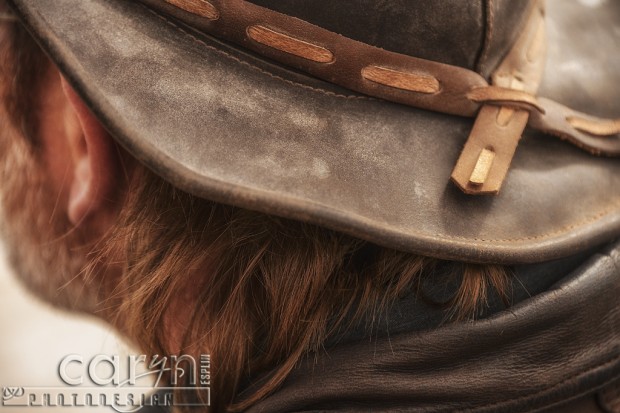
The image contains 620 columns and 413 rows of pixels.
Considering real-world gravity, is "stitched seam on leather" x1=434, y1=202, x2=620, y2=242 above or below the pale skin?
above

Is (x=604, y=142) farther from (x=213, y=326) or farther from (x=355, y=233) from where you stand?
(x=213, y=326)

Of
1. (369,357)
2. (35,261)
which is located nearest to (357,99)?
(369,357)

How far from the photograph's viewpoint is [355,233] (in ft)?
2.16

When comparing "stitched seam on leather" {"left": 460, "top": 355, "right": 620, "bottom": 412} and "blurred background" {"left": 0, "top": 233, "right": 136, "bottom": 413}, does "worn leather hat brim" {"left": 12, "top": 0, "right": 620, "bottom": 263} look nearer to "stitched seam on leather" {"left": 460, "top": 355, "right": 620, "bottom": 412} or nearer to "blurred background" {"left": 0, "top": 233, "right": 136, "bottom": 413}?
"stitched seam on leather" {"left": 460, "top": 355, "right": 620, "bottom": 412}

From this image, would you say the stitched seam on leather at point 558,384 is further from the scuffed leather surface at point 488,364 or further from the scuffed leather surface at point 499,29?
the scuffed leather surface at point 499,29

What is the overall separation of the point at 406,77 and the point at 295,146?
0.17 meters

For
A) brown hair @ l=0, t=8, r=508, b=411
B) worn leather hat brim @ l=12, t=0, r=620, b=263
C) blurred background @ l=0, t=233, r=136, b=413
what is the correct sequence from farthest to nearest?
blurred background @ l=0, t=233, r=136, b=413, brown hair @ l=0, t=8, r=508, b=411, worn leather hat brim @ l=12, t=0, r=620, b=263

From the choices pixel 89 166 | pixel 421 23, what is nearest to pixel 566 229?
pixel 421 23

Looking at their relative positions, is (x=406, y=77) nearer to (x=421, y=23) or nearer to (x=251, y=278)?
(x=421, y=23)

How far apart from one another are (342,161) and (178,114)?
0.19m

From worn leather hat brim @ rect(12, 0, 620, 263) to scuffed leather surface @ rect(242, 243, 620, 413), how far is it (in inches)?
3.2

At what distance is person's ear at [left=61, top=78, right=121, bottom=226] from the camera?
817 millimetres

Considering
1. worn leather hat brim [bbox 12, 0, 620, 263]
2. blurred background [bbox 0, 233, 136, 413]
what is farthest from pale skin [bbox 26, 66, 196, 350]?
blurred background [bbox 0, 233, 136, 413]

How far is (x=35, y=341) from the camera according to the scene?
249 cm
